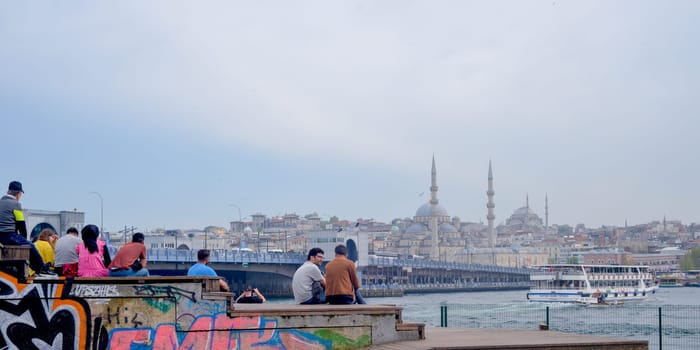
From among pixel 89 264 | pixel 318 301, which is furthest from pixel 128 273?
pixel 318 301

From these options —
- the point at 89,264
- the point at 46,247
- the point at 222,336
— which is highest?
the point at 46,247

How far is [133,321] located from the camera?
37.7 ft

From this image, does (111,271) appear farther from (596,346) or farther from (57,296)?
(596,346)

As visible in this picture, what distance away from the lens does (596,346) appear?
12.1 m

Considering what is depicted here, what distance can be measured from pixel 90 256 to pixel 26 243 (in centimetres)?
83

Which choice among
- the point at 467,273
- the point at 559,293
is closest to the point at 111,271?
the point at 559,293

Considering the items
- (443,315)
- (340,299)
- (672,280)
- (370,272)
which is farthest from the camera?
(672,280)

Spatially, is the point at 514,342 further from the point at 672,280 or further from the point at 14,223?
the point at 672,280

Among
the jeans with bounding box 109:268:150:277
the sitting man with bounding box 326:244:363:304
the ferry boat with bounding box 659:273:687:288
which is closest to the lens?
the jeans with bounding box 109:268:150:277

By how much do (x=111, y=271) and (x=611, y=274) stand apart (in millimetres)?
71389

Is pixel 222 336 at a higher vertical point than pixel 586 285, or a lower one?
higher

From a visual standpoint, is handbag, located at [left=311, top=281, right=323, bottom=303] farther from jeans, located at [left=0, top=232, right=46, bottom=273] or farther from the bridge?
the bridge

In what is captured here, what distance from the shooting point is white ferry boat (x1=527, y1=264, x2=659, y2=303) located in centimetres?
7269

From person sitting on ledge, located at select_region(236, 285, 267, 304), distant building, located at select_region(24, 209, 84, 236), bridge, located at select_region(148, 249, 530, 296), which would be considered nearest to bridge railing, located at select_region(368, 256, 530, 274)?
bridge, located at select_region(148, 249, 530, 296)
